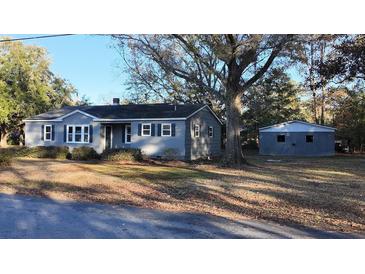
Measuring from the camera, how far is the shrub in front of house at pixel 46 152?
20000 mm

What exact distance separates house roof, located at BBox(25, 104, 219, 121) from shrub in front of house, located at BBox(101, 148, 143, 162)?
97.8 inches

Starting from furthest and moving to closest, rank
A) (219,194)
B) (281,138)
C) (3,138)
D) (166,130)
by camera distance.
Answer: (281,138) → (166,130) → (3,138) → (219,194)

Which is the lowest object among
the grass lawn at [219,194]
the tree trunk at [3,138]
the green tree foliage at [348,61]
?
the grass lawn at [219,194]

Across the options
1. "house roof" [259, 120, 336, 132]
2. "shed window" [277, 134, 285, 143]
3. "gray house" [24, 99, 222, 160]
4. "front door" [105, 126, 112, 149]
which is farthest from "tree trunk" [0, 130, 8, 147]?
"shed window" [277, 134, 285, 143]

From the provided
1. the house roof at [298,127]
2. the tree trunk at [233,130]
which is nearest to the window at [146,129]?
the tree trunk at [233,130]

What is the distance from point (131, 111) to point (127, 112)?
0.23 metres

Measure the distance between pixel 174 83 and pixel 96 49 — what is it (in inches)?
430

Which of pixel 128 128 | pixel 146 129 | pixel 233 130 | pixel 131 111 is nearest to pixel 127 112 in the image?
pixel 131 111

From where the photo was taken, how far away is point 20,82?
19.7 m

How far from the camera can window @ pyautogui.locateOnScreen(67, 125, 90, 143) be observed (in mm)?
21953

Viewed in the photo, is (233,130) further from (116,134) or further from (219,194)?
(219,194)

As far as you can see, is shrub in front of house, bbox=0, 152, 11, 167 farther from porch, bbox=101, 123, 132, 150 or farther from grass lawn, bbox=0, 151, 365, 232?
porch, bbox=101, 123, 132, 150

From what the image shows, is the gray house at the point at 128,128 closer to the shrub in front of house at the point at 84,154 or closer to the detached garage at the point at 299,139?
the shrub in front of house at the point at 84,154

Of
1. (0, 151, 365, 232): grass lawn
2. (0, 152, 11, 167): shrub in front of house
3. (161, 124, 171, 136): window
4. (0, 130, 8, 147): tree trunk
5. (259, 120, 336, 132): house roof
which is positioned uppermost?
(259, 120, 336, 132): house roof
